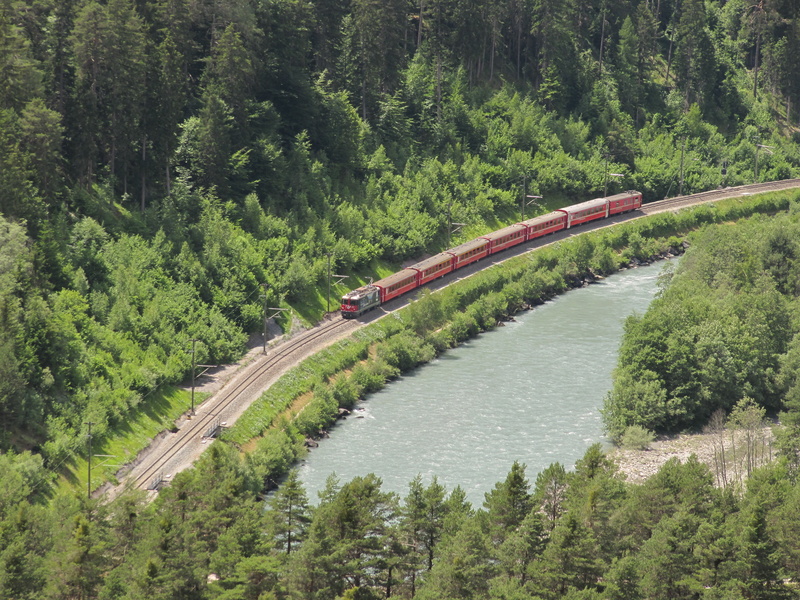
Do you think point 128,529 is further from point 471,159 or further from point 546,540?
point 471,159

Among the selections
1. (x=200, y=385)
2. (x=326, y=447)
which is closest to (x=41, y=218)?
(x=200, y=385)

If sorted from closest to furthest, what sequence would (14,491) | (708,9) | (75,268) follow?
(14,491) → (75,268) → (708,9)

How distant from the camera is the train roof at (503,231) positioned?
4476 inches

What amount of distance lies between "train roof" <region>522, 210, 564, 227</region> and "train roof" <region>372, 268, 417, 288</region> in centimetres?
1922

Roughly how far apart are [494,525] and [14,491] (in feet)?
78.0

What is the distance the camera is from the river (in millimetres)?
75688

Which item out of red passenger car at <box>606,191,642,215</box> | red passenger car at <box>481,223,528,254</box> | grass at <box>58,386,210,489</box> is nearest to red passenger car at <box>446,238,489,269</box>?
red passenger car at <box>481,223,528,254</box>

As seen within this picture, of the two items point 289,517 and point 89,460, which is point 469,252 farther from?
point 289,517

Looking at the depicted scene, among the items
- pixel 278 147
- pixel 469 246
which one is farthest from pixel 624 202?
pixel 278 147

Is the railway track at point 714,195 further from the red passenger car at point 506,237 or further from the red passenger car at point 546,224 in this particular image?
the red passenger car at point 506,237

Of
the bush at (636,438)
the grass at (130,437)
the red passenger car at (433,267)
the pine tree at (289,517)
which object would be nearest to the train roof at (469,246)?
the red passenger car at (433,267)

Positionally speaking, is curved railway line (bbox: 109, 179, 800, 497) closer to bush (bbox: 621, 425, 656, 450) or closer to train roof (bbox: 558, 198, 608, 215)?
train roof (bbox: 558, 198, 608, 215)

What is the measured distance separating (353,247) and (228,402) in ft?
90.6

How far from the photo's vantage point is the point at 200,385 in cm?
8294
